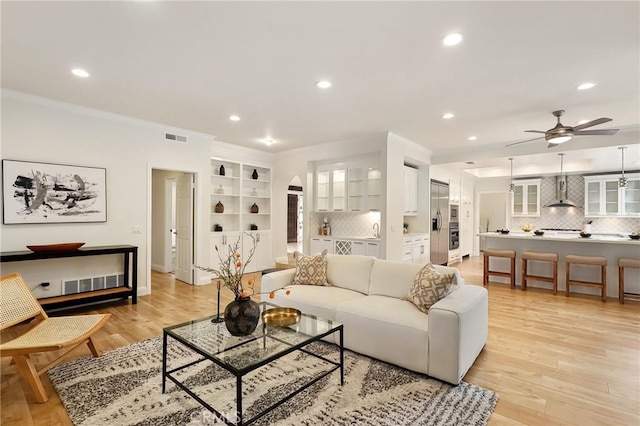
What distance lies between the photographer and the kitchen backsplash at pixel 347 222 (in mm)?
6672

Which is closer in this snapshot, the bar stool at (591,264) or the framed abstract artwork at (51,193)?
the framed abstract artwork at (51,193)

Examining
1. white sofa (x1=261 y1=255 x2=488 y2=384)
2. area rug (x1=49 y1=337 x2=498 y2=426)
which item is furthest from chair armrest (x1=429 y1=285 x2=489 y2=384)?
area rug (x1=49 y1=337 x2=498 y2=426)

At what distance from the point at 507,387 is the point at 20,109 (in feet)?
19.7

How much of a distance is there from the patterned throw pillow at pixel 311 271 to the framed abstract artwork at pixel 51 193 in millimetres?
3050

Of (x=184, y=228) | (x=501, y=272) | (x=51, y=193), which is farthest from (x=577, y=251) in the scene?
(x=51, y=193)

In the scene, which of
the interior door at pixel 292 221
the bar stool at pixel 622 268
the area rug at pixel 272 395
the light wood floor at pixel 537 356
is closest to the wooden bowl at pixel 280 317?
the area rug at pixel 272 395

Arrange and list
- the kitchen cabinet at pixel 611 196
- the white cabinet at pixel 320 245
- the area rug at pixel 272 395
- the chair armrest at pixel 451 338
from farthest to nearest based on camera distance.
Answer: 1. the kitchen cabinet at pixel 611 196
2. the white cabinet at pixel 320 245
3. the chair armrest at pixel 451 338
4. the area rug at pixel 272 395

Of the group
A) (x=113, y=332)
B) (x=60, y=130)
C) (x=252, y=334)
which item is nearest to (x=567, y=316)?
(x=252, y=334)

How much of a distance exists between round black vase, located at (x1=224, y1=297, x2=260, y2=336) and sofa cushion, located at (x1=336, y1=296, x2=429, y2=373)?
1007 millimetres

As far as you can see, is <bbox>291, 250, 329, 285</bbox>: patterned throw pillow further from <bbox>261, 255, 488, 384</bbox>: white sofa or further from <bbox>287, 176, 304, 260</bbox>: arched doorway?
<bbox>287, 176, 304, 260</bbox>: arched doorway

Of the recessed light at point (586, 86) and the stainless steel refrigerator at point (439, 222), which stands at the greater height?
the recessed light at point (586, 86)

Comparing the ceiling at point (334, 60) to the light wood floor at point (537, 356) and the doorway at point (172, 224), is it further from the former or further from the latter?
the light wood floor at point (537, 356)

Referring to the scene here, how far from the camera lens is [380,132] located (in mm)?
5570

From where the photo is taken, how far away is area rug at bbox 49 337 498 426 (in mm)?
2057
